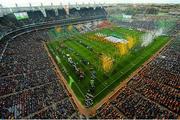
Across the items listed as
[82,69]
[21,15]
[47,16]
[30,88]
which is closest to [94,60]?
[82,69]

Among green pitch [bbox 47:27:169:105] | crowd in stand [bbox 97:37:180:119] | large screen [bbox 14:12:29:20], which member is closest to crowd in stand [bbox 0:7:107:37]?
large screen [bbox 14:12:29:20]

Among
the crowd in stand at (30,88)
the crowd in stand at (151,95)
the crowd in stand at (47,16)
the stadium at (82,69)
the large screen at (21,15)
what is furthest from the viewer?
the large screen at (21,15)

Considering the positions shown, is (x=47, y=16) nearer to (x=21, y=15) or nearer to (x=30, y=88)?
(x=21, y=15)

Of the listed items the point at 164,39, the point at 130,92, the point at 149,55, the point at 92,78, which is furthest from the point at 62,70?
the point at 164,39

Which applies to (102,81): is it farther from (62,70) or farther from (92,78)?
(62,70)

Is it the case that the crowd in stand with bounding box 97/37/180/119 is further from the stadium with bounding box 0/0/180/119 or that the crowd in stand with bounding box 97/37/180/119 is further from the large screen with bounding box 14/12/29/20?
the large screen with bounding box 14/12/29/20

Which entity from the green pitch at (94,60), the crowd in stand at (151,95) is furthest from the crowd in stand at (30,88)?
the crowd in stand at (151,95)

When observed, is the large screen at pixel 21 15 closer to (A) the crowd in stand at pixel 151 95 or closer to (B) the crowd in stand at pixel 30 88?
(B) the crowd in stand at pixel 30 88
